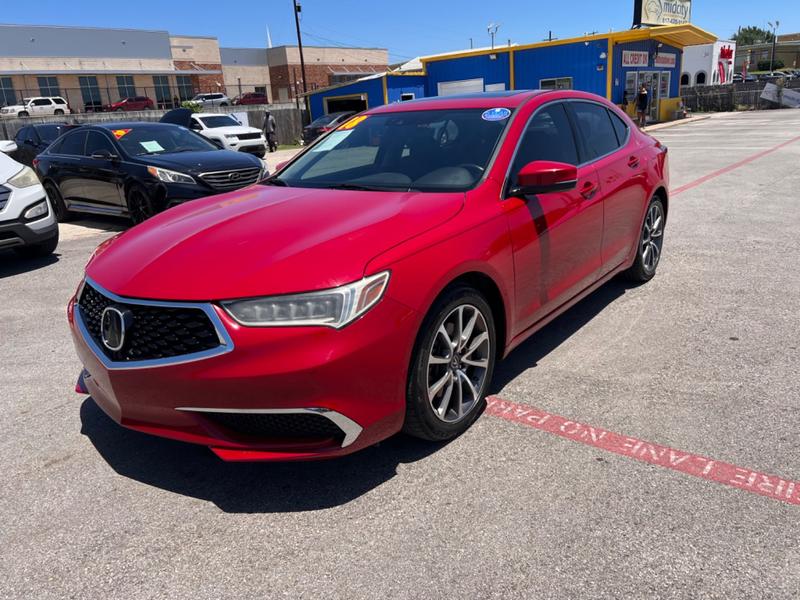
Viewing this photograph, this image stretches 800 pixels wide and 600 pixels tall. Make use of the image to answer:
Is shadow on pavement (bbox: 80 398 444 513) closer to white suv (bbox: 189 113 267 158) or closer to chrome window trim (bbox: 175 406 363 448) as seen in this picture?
chrome window trim (bbox: 175 406 363 448)

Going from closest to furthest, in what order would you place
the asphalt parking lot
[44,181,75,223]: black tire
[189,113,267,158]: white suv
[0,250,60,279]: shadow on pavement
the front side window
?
the asphalt parking lot, [0,250,60,279]: shadow on pavement, [44,181,75,223]: black tire, [189,113,267,158]: white suv, the front side window

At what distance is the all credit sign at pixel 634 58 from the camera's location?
1169 inches

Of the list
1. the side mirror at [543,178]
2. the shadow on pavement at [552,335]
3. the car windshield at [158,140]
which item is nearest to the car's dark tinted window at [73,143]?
the car windshield at [158,140]

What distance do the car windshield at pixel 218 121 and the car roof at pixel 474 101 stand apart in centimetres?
2010

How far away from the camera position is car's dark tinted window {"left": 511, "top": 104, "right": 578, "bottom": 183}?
12.4ft

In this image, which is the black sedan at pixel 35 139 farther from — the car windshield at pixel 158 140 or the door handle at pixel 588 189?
the door handle at pixel 588 189

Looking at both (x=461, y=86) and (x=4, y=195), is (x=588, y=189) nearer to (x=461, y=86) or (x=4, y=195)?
(x=4, y=195)

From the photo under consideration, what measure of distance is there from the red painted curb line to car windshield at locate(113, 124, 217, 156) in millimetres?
7637

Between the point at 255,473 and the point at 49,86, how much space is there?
195ft

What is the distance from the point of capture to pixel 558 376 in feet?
12.8

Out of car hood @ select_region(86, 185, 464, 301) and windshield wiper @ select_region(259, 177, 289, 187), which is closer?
car hood @ select_region(86, 185, 464, 301)

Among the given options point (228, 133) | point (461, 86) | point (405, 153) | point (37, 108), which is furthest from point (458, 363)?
point (37, 108)

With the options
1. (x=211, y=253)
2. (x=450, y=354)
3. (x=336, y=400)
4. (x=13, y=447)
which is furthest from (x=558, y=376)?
(x=13, y=447)

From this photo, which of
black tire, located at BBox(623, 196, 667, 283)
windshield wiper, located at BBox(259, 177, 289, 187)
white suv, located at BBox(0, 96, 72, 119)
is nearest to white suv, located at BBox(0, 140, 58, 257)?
windshield wiper, located at BBox(259, 177, 289, 187)
